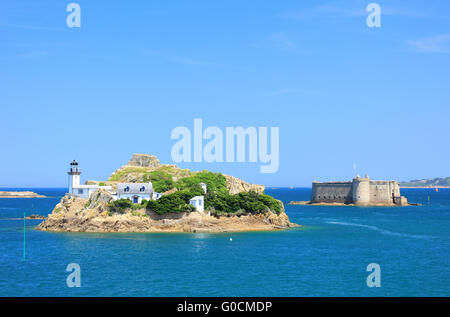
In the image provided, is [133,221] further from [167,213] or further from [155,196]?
[155,196]

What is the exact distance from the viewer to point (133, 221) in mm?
72000

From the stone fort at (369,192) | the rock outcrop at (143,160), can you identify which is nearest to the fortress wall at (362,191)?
the stone fort at (369,192)

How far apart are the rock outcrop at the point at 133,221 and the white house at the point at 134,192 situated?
7.43ft

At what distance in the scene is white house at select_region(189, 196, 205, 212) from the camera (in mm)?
73875

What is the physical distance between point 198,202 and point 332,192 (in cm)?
9079

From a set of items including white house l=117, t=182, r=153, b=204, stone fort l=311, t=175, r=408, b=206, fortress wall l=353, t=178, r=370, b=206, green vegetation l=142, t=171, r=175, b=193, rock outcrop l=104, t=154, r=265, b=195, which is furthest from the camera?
stone fort l=311, t=175, r=408, b=206

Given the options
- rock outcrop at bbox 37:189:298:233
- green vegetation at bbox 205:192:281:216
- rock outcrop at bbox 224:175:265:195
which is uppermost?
rock outcrop at bbox 224:175:265:195

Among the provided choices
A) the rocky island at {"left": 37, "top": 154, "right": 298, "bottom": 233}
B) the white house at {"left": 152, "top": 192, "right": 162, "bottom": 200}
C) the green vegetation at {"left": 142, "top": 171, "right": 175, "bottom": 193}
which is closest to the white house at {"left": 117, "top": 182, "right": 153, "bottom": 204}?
the rocky island at {"left": 37, "top": 154, "right": 298, "bottom": 233}

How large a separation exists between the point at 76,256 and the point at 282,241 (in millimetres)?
24986

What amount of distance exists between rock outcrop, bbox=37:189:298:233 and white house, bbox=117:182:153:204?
2265mm

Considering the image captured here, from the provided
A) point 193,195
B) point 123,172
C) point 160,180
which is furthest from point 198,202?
point 123,172

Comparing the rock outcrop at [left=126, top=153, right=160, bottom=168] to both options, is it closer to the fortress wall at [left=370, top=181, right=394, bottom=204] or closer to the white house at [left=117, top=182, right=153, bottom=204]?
the white house at [left=117, top=182, right=153, bottom=204]
